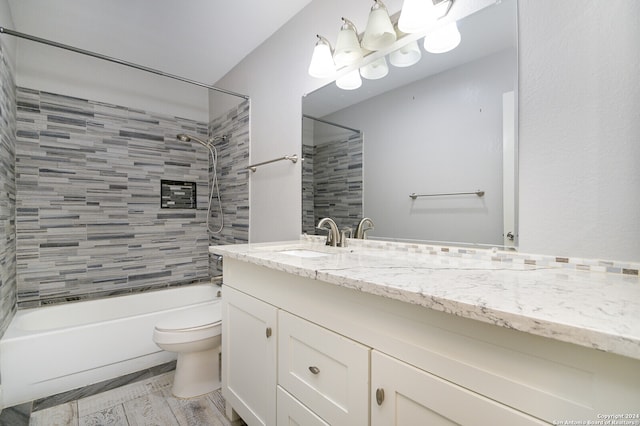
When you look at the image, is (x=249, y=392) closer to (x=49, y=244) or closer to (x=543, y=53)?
(x=543, y=53)

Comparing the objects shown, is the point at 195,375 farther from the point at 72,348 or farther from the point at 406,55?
the point at 406,55

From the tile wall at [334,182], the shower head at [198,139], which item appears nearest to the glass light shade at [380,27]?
the tile wall at [334,182]

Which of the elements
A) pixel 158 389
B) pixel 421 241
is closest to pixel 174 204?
pixel 158 389

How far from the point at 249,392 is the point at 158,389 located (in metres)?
0.91

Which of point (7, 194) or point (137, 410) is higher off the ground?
point (7, 194)

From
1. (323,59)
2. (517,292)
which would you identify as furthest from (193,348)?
(323,59)

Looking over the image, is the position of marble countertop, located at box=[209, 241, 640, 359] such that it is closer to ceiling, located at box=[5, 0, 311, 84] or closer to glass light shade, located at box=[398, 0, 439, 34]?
glass light shade, located at box=[398, 0, 439, 34]

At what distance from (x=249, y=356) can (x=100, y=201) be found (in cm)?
206

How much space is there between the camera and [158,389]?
1.79 meters

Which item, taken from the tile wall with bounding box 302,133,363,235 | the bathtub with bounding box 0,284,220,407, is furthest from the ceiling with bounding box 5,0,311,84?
the bathtub with bounding box 0,284,220,407

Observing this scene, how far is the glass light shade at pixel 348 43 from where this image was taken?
4.82 ft

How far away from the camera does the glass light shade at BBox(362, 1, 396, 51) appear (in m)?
1.31

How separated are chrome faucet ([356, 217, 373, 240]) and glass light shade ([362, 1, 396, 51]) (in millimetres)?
881

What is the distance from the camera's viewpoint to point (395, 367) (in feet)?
2.36
